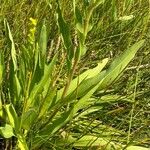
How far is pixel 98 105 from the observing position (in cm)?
158

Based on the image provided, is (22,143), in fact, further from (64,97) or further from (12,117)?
(64,97)

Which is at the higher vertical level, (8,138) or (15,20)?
(15,20)

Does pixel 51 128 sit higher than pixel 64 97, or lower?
lower

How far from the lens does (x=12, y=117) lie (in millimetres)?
1360

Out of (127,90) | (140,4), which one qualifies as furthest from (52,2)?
(127,90)

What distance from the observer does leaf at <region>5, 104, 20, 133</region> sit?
134 cm

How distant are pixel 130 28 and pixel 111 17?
13cm

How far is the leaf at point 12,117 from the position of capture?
134 centimetres

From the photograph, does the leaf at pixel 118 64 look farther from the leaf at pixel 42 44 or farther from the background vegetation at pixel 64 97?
the leaf at pixel 42 44

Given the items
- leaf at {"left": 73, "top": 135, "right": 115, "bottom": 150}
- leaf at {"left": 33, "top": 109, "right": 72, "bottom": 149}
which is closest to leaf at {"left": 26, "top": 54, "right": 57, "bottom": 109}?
leaf at {"left": 33, "top": 109, "right": 72, "bottom": 149}

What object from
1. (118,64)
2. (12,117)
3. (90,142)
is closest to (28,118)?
(12,117)

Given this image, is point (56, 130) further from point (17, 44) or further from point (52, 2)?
point (52, 2)

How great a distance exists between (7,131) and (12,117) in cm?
6

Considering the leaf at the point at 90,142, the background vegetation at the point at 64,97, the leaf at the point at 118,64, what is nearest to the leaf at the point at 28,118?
the background vegetation at the point at 64,97
